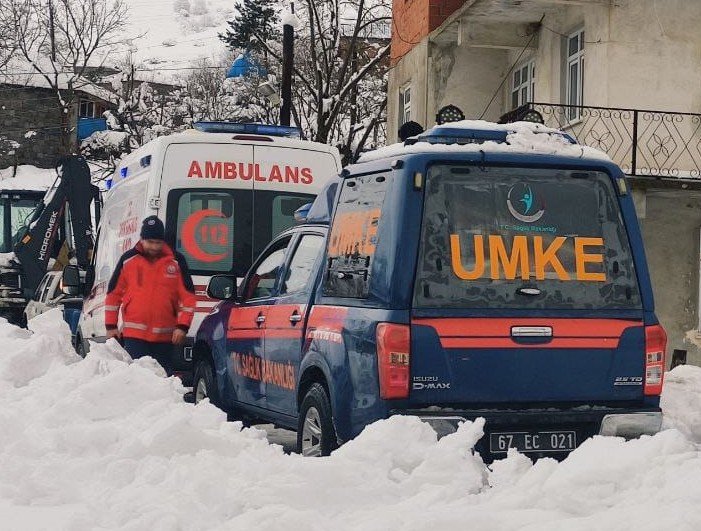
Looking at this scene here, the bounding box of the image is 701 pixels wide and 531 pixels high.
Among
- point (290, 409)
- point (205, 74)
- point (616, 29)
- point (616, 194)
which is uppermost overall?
point (205, 74)

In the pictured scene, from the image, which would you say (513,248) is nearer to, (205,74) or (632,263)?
(632,263)

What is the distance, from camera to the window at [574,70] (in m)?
19.5

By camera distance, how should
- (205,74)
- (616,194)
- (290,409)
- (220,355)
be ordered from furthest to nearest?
(205,74) < (220,355) < (290,409) < (616,194)

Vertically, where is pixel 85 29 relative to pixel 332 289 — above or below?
above

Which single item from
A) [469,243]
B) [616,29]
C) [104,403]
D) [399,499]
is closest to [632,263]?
[469,243]

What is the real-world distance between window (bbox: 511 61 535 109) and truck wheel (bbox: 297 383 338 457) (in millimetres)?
15717

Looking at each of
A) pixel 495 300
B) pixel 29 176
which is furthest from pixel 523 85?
pixel 29 176

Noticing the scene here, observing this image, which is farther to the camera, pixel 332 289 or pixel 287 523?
pixel 332 289

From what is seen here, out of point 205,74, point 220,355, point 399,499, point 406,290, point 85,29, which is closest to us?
point 399,499

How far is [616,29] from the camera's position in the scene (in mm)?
18000

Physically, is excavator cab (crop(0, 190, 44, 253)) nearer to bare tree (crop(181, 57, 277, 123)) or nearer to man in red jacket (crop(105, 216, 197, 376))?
man in red jacket (crop(105, 216, 197, 376))

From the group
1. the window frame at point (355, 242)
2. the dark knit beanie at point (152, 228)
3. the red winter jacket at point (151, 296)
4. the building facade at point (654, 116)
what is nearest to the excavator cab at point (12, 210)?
the building facade at point (654, 116)

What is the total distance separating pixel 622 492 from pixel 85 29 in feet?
159

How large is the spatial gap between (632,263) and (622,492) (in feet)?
6.76
